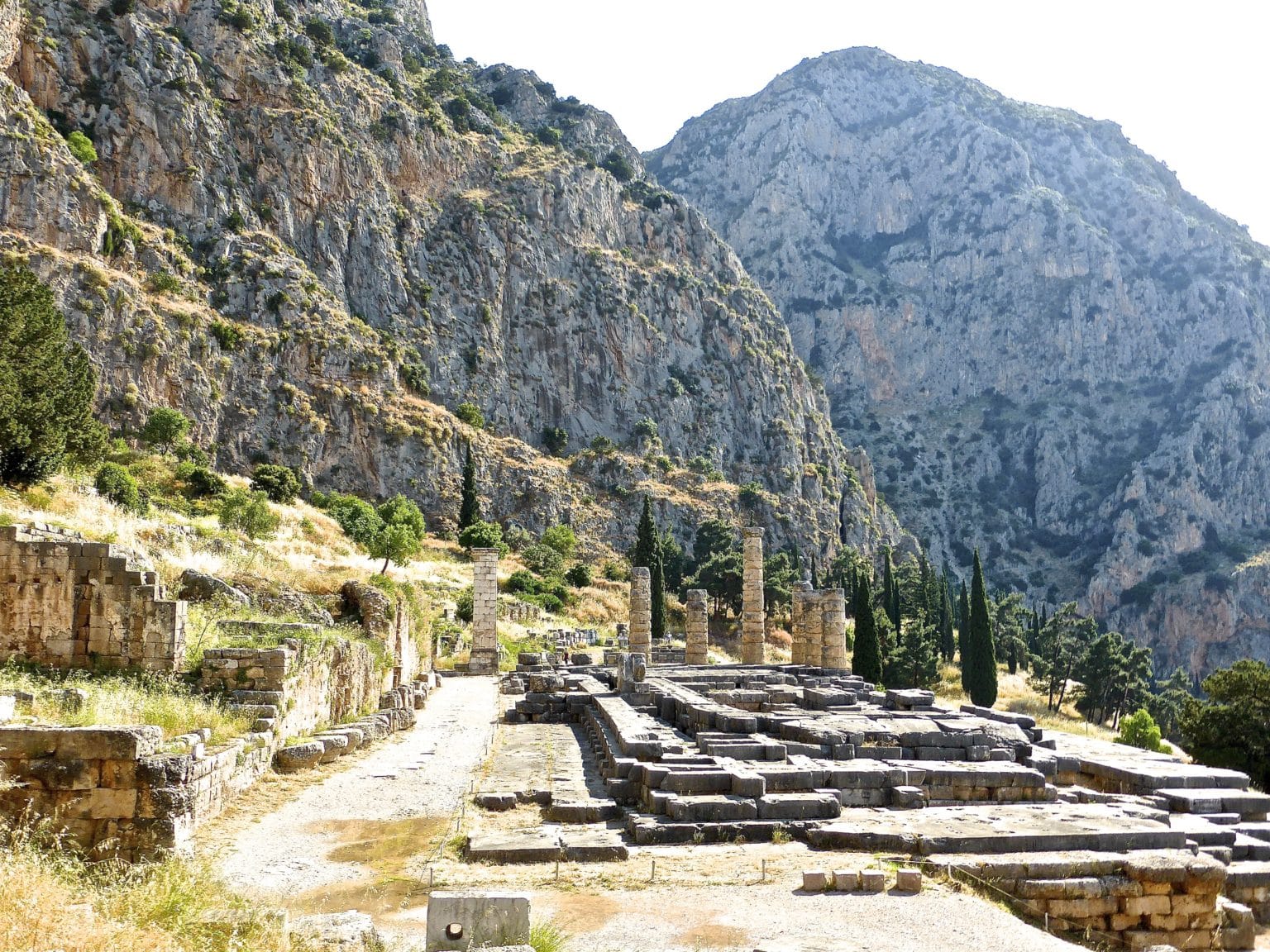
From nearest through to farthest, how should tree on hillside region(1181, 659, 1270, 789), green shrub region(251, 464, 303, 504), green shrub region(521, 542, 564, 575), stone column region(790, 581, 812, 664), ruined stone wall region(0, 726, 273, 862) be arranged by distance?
1. ruined stone wall region(0, 726, 273, 862)
2. tree on hillside region(1181, 659, 1270, 789)
3. stone column region(790, 581, 812, 664)
4. green shrub region(251, 464, 303, 504)
5. green shrub region(521, 542, 564, 575)

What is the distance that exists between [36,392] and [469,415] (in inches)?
1869

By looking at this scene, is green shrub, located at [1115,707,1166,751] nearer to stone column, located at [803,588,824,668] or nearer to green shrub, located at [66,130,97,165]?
stone column, located at [803,588,824,668]

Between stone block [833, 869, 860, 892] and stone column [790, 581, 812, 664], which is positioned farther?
stone column [790, 581, 812, 664]

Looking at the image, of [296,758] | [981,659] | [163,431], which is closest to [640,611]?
[981,659]

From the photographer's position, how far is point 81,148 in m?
56.4

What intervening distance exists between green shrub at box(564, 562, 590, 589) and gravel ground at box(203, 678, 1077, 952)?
159 feet

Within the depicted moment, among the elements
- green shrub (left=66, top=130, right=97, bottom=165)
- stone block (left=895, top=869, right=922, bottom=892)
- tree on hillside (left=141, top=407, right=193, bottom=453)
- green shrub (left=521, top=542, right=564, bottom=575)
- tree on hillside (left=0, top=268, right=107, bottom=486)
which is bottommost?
stone block (left=895, top=869, right=922, bottom=892)

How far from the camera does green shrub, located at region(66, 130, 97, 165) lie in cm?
5603

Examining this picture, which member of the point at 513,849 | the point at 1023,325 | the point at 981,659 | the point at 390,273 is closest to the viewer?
the point at 513,849

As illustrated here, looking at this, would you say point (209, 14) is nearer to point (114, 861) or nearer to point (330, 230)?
point (330, 230)

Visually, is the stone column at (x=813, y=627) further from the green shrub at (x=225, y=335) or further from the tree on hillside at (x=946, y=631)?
the green shrub at (x=225, y=335)

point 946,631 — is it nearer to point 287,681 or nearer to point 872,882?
point 287,681

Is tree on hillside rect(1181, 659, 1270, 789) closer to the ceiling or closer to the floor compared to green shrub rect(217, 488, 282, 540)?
closer to the floor

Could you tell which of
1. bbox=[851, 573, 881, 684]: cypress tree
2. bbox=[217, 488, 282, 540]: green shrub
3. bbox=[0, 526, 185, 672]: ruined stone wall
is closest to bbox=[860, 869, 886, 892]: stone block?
bbox=[0, 526, 185, 672]: ruined stone wall
